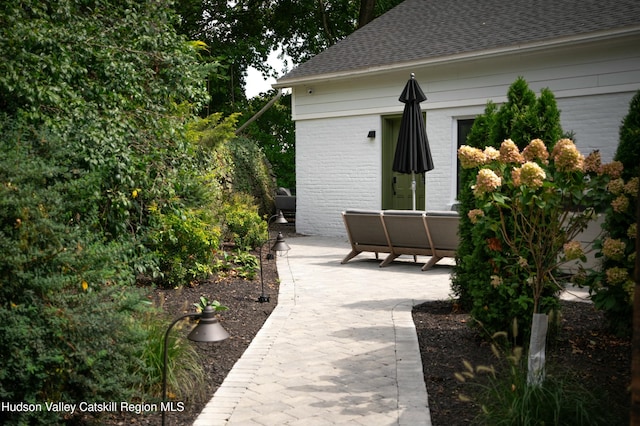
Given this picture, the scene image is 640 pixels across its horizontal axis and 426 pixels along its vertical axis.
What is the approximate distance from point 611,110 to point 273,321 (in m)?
7.71

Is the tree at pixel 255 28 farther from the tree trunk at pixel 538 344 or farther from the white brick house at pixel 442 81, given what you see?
the tree trunk at pixel 538 344

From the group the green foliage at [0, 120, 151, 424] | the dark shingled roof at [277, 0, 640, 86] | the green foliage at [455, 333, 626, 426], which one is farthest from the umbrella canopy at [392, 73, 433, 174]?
the green foliage at [0, 120, 151, 424]

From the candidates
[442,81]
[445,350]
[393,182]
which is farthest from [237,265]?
[442,81]

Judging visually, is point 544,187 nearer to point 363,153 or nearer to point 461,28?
point 363,153

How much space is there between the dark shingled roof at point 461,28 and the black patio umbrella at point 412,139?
166cm

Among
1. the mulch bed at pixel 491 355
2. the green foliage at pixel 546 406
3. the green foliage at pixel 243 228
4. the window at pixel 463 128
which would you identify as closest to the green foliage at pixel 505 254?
the mulch bed at pixel 491 355

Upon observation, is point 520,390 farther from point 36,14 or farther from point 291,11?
point 291,11

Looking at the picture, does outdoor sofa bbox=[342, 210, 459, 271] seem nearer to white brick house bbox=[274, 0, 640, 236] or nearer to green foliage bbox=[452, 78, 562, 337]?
white brick house bbox=[274, 0, 640, 236]

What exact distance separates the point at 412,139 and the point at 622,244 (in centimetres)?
759

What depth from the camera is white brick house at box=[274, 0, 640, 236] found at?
421 inches

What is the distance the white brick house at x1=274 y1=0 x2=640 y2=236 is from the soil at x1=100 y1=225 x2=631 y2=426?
222 inches

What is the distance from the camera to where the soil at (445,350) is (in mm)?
3812

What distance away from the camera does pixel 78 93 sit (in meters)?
5.58

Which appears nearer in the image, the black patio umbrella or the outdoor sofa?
the outdoor sofa
